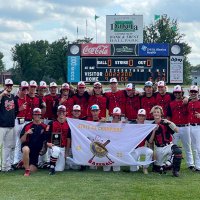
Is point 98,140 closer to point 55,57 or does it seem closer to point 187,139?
point 187,139

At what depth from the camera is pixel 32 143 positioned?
35.3ft

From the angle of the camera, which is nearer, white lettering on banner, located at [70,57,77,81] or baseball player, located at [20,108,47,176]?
baseball player, located at [20,108,47,176]

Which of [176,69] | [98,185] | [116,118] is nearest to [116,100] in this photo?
[116,118]

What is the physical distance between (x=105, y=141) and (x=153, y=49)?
1024cm

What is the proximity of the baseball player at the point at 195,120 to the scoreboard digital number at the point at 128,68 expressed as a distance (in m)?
9.42

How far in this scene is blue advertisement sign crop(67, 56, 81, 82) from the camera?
2095 cm

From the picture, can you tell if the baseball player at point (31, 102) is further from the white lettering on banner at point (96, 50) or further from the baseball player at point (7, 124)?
the white lettering on banner at point (96, 50)

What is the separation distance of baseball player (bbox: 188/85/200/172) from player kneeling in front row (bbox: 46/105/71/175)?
288 cm

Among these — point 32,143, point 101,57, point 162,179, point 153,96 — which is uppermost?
point 101,57

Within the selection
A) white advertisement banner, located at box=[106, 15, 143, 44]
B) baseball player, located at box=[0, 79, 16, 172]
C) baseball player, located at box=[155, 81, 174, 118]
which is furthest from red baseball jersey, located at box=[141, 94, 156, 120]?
white advertisement banner, located at box=[106, 15, 143, 44]

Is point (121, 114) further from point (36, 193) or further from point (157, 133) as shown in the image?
point (36, 193)

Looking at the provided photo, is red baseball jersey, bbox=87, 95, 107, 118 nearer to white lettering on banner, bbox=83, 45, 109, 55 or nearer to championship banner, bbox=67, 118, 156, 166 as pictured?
championship banner, bbox=67, 118, 156, 166

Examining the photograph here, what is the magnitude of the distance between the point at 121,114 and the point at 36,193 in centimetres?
391

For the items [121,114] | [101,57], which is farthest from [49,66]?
[121,114]
